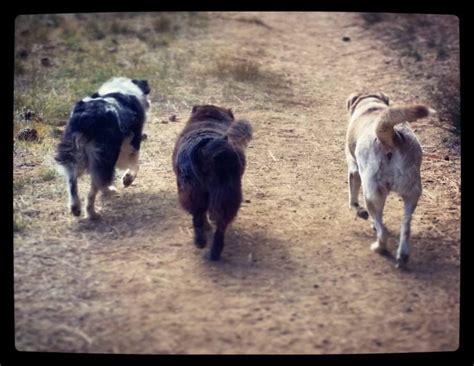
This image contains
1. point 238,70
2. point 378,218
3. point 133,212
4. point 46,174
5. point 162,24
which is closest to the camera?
point 378,218

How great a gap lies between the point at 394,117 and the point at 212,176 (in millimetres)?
1272

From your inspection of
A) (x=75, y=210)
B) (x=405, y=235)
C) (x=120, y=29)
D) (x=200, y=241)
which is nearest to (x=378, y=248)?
(x=405, y=235)

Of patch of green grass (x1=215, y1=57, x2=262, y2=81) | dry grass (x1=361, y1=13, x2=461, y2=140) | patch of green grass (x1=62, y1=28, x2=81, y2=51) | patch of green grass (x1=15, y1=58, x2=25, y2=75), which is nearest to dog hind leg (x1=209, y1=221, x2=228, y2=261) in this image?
dry grass (x1=361, y1=13, x2=461, y2=140)

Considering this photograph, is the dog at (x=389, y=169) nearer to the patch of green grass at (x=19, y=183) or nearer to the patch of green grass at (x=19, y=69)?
the patch of green grass at (x=19, y=183)

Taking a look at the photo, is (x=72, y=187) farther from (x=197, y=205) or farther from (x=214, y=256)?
(x=214, y=256)

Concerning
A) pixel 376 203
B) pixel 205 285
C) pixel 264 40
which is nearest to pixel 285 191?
pixel 376 203

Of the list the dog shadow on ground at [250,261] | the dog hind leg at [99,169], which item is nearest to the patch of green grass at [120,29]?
the dog hind leg at [99,169]

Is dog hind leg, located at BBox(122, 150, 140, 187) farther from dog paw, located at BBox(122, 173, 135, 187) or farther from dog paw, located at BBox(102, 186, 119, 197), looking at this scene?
dog paw, located at BBox(102, 186, 119, 197)

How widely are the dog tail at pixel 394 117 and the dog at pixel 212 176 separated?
1.00 m

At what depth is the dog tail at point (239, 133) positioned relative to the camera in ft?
15.5

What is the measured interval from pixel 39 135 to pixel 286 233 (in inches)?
106

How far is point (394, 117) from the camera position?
4.21 meters

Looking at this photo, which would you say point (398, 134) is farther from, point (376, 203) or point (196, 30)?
point (196, 30)

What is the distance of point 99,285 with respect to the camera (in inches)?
158
